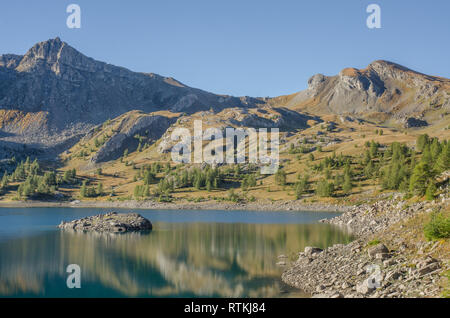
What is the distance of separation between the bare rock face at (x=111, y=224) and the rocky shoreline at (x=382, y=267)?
151ft

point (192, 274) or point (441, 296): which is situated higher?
point (441, 296)

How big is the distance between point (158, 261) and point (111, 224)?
3541 centimetres

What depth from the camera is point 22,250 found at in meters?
61.2

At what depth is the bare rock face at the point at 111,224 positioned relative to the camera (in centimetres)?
8419

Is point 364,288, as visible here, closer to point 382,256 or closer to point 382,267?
point 382,267

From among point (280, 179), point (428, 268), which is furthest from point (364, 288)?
point (280, 179)

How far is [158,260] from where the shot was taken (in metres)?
54.0

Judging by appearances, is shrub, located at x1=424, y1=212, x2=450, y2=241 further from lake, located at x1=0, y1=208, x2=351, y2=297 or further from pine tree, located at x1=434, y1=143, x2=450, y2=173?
pine tree, located at x1=434, y1=143, x2=450, y2=173

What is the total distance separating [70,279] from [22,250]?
74.2 ft

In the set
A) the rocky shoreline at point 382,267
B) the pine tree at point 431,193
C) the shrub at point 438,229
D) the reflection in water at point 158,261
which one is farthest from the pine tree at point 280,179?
the shrub at point 438,229

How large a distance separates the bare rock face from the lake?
402 centimetres

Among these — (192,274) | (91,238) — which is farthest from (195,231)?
(192,274)

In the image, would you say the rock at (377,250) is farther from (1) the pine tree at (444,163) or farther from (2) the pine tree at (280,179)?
(2) the pine tree at (280,179)
